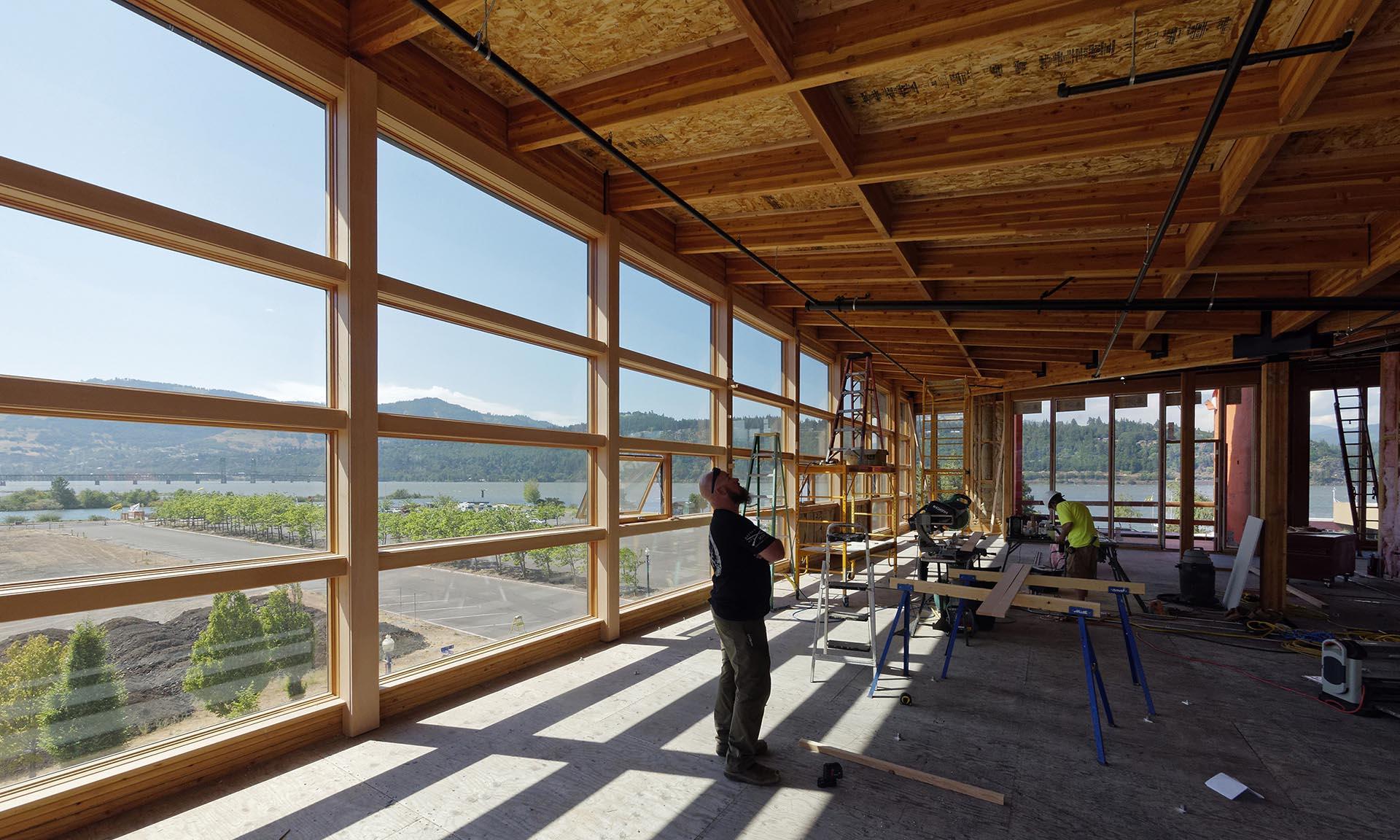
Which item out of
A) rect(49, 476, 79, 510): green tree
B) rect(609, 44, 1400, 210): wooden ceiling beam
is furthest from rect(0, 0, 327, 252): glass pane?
rect(609, 44, 1400, 210): wooden ceiling beam

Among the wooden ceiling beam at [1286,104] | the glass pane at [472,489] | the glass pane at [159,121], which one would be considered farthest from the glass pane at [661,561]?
the wooden ceiling beam at [1286,104]

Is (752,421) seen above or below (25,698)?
above

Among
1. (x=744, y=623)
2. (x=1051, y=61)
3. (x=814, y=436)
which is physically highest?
(x=1051, y=61)

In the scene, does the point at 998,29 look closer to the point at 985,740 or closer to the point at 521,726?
the point at 985,740

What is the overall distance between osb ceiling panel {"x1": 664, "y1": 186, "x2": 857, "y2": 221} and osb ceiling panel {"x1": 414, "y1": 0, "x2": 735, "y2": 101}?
1.97 m

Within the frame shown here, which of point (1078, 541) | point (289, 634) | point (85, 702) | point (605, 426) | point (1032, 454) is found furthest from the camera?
point (1032, 454)

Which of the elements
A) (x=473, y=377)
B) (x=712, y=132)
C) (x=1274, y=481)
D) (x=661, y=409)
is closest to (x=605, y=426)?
(x=661, y=409)

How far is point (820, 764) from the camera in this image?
394 centimetres

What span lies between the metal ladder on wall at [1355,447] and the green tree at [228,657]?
711 inches

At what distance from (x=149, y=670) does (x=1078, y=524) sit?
877 cm

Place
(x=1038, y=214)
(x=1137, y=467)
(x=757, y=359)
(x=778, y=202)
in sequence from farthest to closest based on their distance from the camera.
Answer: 1. (x=1137, y=467)
2. (x=757, y=359)
3. (x=778, y=202)
4. (x=1038, y=214)

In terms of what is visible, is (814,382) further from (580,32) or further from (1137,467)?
(580,32)

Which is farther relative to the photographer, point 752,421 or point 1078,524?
point 752,421

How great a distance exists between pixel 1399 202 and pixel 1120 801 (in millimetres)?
5267
